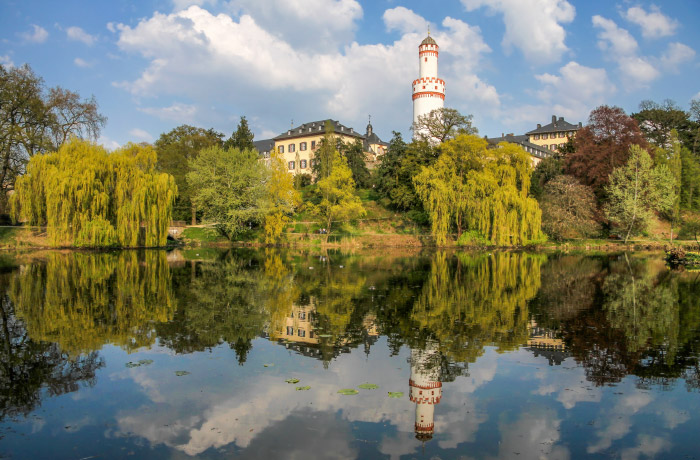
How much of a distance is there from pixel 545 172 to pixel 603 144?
362 inches

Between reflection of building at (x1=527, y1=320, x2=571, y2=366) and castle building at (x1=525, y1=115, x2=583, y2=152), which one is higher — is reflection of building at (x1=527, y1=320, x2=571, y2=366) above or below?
below

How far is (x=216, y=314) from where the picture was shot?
42.4 feet

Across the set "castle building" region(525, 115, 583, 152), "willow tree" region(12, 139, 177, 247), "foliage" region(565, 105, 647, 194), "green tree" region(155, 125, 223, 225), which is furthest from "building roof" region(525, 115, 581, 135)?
"willow tree" region(12, 139, 177, 247)

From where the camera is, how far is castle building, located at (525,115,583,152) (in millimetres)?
100500

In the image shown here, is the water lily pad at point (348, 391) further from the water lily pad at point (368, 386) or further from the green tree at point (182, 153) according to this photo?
the green tree at point (182, 153)

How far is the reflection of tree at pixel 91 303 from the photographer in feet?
34.6

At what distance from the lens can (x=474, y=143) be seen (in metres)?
47.3

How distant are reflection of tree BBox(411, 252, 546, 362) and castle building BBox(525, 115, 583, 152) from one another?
86239 millimetres

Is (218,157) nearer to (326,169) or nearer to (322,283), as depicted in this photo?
(326,169)

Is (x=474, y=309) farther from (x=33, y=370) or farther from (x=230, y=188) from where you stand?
(x=230, y=188)

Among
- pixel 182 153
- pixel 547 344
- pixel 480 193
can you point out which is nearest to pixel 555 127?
pixel 480 193

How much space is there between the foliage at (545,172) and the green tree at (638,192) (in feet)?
29.2

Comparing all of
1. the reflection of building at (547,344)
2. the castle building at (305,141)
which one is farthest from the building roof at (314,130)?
the reflection of building at (547,344)

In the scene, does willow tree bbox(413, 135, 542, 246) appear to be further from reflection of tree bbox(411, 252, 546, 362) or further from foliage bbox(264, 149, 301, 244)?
reflection of tree bbox(411, 252, 546, 362)
